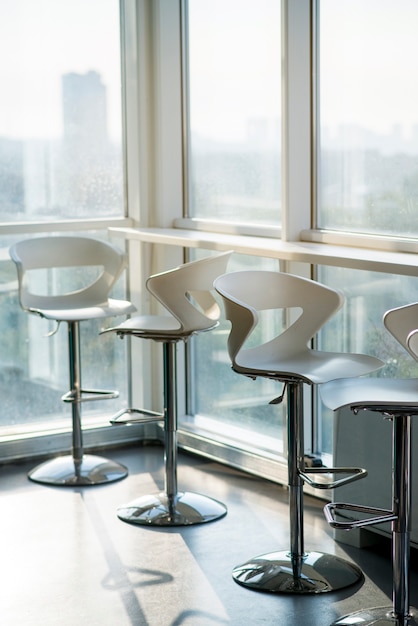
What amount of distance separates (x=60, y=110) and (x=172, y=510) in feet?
7.77

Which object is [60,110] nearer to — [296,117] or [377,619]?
[296,117]

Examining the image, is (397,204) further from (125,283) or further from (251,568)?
(125,283)

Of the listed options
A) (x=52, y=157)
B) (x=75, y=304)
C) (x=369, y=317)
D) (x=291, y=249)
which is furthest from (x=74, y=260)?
(x=369, y=317)

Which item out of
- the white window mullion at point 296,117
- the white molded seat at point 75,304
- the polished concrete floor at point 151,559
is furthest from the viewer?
the white molded seat at point 75,304

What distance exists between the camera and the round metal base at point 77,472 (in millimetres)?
5125

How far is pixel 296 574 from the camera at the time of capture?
3.87 metres

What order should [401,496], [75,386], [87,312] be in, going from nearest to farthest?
1. [401,496]
2. [87,312]
3. [75,386]

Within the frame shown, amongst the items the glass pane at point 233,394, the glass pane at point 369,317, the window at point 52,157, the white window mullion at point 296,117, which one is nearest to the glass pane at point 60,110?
the window at point 52,157

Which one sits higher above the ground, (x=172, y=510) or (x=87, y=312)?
(x=87, y=312)

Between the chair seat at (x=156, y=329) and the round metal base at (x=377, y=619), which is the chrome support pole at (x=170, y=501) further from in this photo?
the round metal base at (x=377, y=619)

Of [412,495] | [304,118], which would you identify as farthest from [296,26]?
[412,495]

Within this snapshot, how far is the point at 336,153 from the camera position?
4.64 meters

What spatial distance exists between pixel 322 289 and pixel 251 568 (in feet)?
3.62

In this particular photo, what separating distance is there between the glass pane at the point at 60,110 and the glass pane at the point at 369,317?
1724 millimetres
